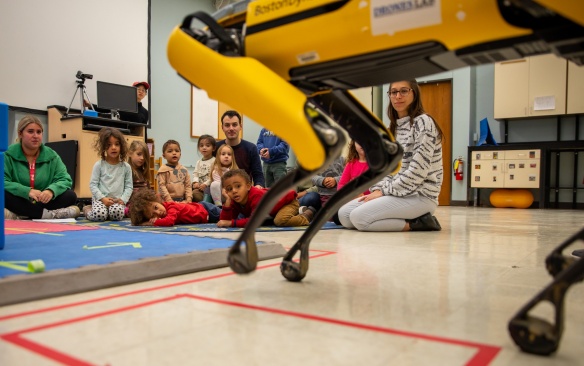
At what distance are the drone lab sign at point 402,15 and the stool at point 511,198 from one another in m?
6.65

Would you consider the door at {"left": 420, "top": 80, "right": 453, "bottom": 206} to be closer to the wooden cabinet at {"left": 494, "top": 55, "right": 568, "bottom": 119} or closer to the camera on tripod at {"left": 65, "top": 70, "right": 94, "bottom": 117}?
the wooden cabinet at {"left": 494, "top": 55, "right": 568, "bottom": 119}

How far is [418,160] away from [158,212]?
5.75ft

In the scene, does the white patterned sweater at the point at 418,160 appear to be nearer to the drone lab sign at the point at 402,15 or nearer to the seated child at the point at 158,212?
the seated child at the point at 158,212

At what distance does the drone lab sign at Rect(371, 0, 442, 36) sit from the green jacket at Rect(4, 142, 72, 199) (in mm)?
3573

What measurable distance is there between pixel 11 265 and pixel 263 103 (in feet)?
2.78

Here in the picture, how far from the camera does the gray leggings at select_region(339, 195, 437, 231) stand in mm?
2641

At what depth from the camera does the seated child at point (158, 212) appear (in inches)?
119

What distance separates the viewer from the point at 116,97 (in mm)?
5613

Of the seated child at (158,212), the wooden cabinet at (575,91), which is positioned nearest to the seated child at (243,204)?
the seated child at (158,212)

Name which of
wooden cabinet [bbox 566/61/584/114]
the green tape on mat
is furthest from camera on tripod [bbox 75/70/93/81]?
wooden cabinet [bbox 566/61/584/114]

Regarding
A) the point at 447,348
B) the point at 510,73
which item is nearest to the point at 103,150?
the point at 447,348

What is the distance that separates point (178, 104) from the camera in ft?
24.1

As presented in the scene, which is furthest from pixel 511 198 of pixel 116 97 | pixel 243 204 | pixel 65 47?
pixel 65 47

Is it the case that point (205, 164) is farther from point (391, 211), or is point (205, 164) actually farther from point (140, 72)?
point (140, 72)
